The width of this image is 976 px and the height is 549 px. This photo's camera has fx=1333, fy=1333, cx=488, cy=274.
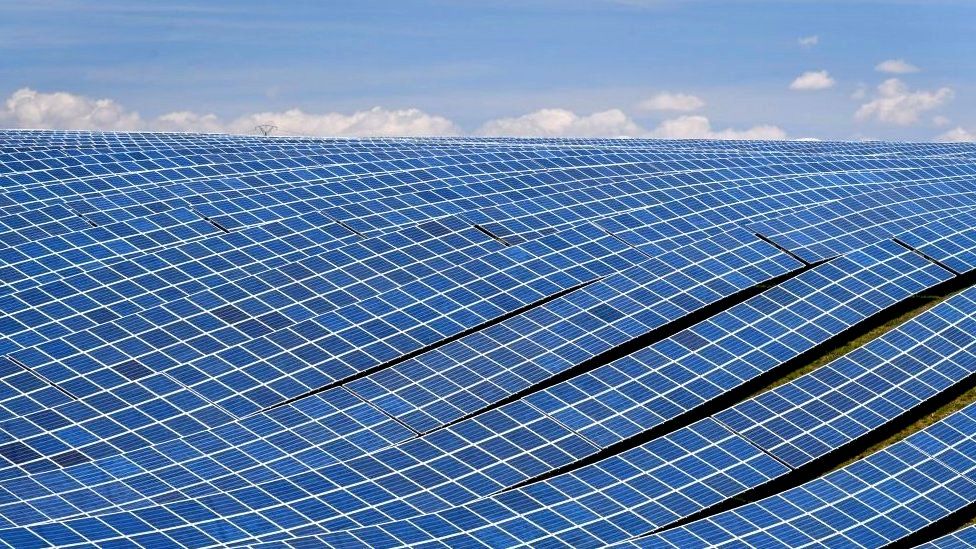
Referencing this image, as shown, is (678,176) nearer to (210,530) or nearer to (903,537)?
(903,537)

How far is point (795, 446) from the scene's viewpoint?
6419cm

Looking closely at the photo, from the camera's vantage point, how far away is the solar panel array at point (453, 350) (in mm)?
57562

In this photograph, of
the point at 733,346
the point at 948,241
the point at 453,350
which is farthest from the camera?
the point at 948,241

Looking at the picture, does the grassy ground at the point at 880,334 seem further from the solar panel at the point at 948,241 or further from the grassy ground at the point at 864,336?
the solar panel at the point at 948,241

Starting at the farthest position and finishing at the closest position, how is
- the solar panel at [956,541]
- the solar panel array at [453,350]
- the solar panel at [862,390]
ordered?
the solar panel at [862,390], the solar panel at [956,541], the solar panel array at [453,350]

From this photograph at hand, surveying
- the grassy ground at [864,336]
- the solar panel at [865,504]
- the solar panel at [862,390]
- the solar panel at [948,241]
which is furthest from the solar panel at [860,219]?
the solar panel at [865,504]

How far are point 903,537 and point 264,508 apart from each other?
2771 centimetres

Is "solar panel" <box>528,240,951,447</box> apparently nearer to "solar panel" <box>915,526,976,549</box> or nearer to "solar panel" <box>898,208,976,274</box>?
"solar panel" <box>898,208,976,274</box>

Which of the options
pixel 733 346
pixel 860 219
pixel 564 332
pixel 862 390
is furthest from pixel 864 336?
pixel 564 332

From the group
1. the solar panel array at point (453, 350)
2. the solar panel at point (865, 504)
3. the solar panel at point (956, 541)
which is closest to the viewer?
the solar panel at point (865, 504)

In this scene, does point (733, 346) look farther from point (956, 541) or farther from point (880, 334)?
point (956, 541)

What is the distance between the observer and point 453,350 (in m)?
69.1

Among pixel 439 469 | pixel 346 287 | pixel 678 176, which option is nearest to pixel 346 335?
pixel 346 287

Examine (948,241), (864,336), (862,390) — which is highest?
(948,241)
